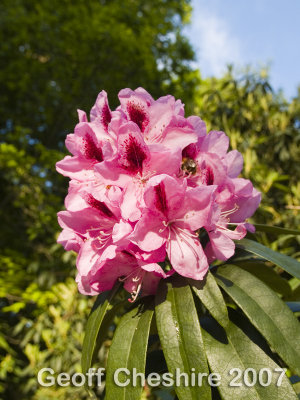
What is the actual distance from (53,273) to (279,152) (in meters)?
2.32

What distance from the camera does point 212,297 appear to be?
A: 0.76 meters

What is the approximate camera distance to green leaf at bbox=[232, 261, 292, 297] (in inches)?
39.5

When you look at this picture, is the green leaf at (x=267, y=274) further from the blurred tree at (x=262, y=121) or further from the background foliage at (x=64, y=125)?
the blurred tree at (x=262, y=121)

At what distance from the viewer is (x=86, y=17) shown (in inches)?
233

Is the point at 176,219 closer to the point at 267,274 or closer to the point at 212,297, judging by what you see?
the point at 212,297

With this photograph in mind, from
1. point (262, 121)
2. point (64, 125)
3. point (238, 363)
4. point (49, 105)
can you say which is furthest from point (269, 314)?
point (49, 105)

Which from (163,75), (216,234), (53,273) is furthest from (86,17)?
(216,234)

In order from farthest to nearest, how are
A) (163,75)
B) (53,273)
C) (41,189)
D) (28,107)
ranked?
(163,75) < (28,107) < (41,189) < (53,273)

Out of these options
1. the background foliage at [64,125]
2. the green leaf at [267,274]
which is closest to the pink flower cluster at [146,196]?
the green leaf at [267,274]

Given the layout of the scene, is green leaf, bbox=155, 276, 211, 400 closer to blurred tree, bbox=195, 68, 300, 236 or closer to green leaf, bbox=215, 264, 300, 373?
green leaf, bbox=215, 264, 300, 373

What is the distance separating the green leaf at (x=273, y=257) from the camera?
84 centimetres

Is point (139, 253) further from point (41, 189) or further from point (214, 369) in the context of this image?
point (41, 189)

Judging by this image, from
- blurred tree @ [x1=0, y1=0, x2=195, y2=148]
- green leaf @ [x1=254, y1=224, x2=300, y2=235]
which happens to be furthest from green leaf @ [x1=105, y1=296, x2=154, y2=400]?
blurred tree @ [x1=0, y1=0, x2=195, y2=148]

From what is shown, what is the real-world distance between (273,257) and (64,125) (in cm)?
542
